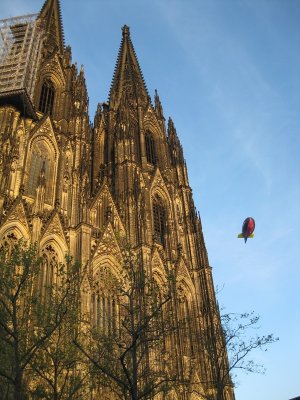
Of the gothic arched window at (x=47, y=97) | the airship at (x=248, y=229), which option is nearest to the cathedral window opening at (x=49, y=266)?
the gothic arched window at (x=47, y=97)

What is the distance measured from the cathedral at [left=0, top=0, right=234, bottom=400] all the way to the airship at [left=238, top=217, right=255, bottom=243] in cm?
339

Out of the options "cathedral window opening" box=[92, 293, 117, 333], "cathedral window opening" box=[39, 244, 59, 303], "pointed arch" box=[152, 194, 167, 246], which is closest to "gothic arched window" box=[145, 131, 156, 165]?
"pointed arch" box=[152, 194, 167, 246]

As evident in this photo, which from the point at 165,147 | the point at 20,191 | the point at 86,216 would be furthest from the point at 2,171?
the point at 165,147

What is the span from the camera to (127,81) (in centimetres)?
4738

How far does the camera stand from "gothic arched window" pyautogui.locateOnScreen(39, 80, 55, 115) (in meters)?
34.7

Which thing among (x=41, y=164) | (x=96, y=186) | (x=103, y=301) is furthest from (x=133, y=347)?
(x=96, y=186)

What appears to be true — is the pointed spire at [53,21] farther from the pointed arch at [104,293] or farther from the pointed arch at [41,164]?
the pointed arch at [104,293]

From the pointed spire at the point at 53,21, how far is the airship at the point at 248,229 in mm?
21799

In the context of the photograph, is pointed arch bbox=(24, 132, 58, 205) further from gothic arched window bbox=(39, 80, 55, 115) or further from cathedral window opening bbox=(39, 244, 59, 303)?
cathedral window opening bbox=(39, 244, 59, 303)

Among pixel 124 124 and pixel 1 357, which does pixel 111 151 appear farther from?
pixel 1 357

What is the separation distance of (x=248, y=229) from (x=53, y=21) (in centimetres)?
2659

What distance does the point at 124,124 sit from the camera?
3941cm

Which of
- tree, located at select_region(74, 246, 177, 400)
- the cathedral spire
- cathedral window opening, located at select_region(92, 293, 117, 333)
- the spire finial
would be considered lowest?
tree, located at select_region(74, 246, 177, 400)

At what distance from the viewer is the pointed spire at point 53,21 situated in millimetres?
41688
